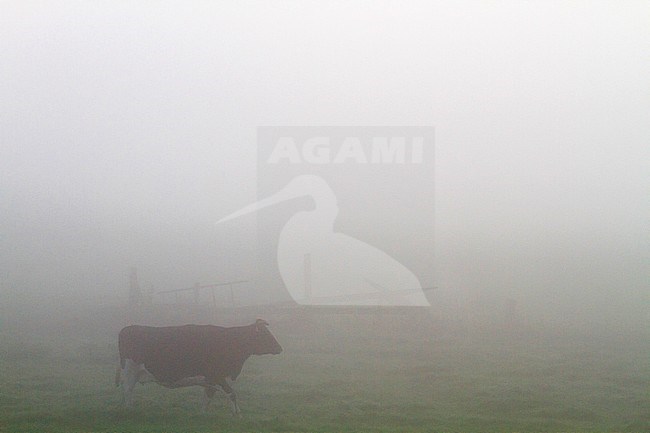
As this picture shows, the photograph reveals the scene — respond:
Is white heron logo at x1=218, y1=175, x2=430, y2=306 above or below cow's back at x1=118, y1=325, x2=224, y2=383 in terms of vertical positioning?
above

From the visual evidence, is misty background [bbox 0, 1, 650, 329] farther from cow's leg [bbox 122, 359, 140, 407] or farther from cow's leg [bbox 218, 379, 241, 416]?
cow's leg [bbox 218, 379, 241, 416]

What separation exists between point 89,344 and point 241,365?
33.9 inches

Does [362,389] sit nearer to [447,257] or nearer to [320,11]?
[447,257]

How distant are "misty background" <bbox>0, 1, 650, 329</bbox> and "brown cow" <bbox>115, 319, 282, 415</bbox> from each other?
0.29 m

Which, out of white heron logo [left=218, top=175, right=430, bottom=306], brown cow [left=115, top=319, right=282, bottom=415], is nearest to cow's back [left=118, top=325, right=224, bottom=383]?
brown cow [left=115, top=319, right=282, bottom=415]

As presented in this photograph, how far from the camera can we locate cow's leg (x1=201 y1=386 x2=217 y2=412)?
442 centimetres

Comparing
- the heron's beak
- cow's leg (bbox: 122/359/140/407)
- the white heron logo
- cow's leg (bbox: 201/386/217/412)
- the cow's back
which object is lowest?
cow's leg (bbox: 201/386/217/412)

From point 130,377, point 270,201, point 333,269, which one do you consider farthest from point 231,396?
point 270,201

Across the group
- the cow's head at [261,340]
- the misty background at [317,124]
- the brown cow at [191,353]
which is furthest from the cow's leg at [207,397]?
the misty background at [317,124]

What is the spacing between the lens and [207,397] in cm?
443

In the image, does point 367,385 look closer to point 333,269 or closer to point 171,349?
point 333,269

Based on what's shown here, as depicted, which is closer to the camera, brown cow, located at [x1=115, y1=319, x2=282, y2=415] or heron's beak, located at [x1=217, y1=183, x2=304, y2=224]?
brown cow, located at [x1=115, y1=319, x2=282, y2=415]

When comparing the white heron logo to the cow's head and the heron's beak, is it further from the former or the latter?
the cow's head

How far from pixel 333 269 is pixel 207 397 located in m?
0.96
